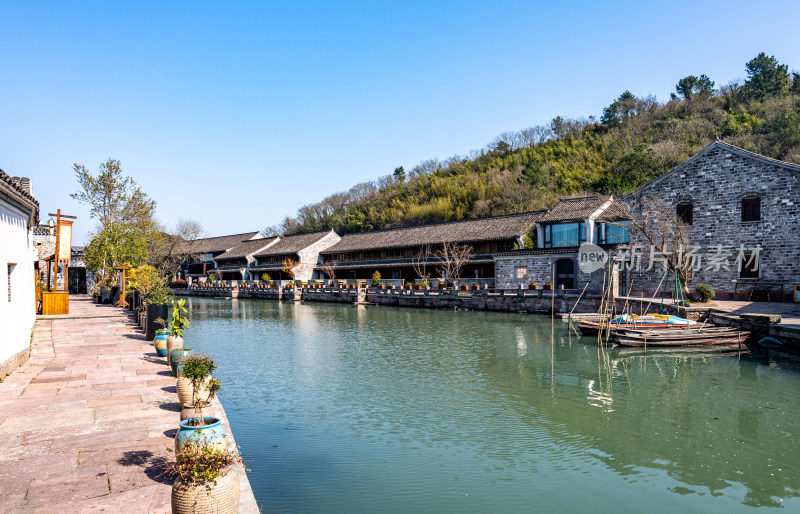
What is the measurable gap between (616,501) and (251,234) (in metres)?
72.0

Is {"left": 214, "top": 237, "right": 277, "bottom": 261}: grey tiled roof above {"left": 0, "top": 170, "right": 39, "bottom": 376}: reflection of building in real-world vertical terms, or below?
above

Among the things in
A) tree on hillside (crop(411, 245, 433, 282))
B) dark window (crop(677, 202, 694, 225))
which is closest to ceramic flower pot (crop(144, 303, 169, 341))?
dark window (crop(677, 202, 694, 225))

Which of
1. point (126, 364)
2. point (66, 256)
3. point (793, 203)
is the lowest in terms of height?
point (126, 364)

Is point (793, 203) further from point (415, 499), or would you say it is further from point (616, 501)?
point (415, 499)

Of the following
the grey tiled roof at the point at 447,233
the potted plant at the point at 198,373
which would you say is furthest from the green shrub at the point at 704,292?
the potted plant at the point at 198,373

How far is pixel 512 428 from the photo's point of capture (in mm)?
9695

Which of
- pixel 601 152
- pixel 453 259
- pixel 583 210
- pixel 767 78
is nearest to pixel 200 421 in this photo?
pixel 583 210

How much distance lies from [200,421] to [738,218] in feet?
96.1

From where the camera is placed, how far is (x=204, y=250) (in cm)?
7394

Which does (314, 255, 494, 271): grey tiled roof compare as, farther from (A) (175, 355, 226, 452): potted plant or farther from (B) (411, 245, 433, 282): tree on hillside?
(A) (175, 355, 226, 452): potted plant

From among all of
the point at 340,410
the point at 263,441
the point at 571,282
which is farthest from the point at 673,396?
the point at 571,282

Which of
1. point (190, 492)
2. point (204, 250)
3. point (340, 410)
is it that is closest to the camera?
point (190, 492)

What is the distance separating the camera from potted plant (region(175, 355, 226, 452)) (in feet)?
17.0

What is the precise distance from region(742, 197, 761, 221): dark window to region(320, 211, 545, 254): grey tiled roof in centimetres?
1378
